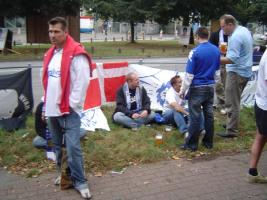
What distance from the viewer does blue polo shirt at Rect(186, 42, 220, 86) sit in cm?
587

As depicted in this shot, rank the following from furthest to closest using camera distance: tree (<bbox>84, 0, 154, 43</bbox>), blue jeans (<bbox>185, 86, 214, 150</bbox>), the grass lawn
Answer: tree (<bbox>84, 0, 154, 43</bbox>) → blue jeans (<bbox>185, 86, 214, 150</bbox>) → the grass lawn

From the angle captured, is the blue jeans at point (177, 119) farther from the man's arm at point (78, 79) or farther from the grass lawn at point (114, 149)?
the man's arm at point (78, 79)

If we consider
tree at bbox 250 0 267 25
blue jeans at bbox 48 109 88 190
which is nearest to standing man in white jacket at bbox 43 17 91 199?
blue jeans at bbox 48 109 88 190

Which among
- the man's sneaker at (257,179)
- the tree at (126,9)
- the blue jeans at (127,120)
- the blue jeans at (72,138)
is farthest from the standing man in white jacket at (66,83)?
the tree at (126,9)

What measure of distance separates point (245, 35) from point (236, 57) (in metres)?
0.37

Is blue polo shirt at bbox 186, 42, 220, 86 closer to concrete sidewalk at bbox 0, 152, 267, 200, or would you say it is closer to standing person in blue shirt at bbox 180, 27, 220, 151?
standing person in blue shirt at bbox 180, 27, 220, 151

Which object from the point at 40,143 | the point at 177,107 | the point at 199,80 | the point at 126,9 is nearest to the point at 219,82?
the point at 177,107

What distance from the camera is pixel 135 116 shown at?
7.29m

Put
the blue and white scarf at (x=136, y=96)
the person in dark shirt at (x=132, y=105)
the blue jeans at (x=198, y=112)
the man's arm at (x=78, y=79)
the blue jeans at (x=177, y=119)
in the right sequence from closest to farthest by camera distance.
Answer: the man's arm at (x=78, y=79), the blue jeans at (x=198, y=112), the blue jeans at (x=177, y=119), the person in dark shirt at (x=132, y=105), the blue and white scarf at (x=136, y=96)

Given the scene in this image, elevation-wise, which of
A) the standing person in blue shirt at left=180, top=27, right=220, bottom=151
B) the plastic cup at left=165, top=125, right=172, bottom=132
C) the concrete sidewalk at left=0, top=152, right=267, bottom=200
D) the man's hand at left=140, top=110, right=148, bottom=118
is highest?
the standing person in blue shirt at left=180, top=27, right=220, bottom=151

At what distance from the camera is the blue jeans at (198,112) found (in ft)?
19.7

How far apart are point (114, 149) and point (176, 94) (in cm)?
186

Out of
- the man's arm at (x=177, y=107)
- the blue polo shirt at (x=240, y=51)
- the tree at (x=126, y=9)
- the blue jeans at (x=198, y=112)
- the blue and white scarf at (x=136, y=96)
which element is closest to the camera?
the blue jeans at (x=198, y=112)

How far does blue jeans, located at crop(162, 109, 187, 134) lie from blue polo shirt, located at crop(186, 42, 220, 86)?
121 cm
